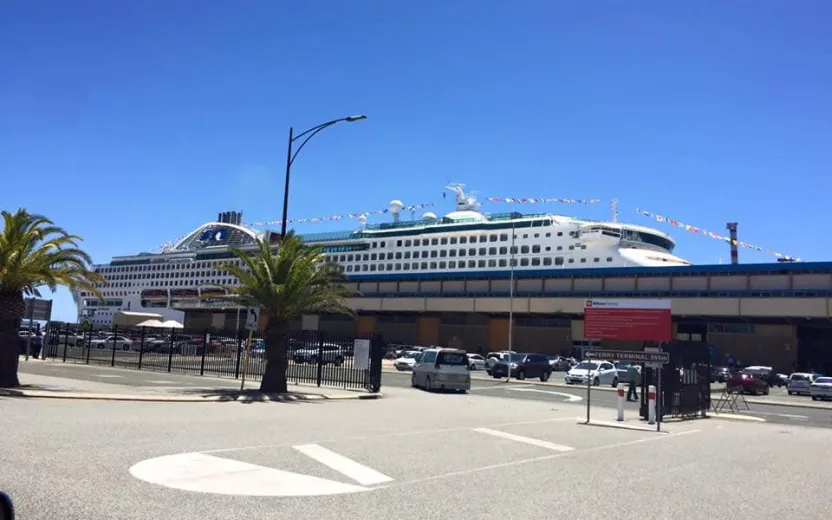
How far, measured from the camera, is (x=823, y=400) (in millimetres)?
34281

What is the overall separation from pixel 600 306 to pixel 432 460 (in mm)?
10995

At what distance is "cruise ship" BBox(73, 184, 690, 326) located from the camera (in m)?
79.4

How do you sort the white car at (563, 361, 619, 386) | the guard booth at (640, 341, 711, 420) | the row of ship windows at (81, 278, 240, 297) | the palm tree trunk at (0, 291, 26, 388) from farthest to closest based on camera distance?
the row of ship windows at (81, 278, 240, 297), the white car at (563, 361, 619, 386), the guard booth at (640, 341, 711, 420), the palm tree trunk at (0, 291, 26, 388)

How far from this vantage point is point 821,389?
34312mm

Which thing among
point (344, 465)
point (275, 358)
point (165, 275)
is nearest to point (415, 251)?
point (165, 275)

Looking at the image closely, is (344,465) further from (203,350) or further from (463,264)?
(463,264)

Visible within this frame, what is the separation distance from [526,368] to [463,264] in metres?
49.1

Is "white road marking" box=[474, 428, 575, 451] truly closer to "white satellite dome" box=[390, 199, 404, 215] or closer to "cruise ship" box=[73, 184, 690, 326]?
"cruise ship" box=[73, 184, 690, 326]

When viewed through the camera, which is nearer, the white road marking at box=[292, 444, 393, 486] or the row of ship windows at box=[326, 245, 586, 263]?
the white road marking at box=[292, 444, 393, 486]

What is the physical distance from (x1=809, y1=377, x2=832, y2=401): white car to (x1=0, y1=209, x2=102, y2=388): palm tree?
35141mm

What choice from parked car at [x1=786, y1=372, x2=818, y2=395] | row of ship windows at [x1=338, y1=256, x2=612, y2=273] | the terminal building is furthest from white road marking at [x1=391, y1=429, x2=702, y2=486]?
row of ship windows at [x1=338, y1=256, x2=612, y2=273]

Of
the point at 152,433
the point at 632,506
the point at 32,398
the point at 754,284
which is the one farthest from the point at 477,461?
the point at 754,284

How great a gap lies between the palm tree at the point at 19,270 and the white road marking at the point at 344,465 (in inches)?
441

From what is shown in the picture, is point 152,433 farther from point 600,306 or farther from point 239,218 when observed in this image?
point 239,218
